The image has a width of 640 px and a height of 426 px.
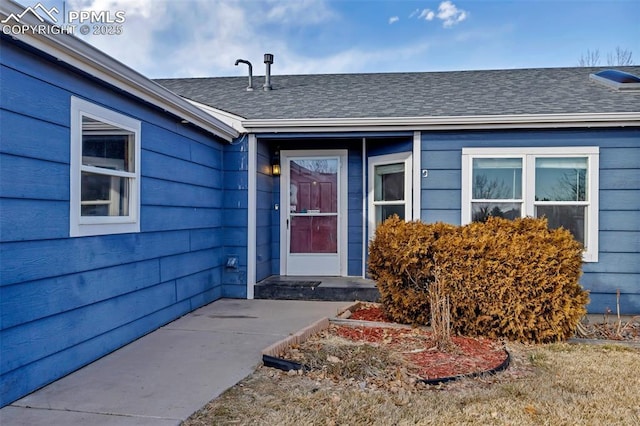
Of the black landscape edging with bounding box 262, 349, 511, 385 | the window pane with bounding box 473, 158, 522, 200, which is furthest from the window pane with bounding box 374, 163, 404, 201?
the black landscape edging with bounding box 262, 349, 511, 385

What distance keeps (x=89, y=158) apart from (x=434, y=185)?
4.05 metres

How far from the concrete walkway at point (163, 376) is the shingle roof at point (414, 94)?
2.91 metres

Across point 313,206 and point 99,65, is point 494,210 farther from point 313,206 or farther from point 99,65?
point 99,65

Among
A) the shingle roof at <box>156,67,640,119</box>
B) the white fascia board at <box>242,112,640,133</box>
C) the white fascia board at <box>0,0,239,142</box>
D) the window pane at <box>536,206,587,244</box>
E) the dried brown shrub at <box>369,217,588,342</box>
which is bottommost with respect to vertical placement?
the dried brown shrub at <box>369,217,588,342</box>

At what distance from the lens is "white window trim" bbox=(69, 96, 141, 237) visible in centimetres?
344

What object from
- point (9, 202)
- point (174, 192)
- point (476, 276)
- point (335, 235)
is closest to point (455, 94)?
point (335, 235)

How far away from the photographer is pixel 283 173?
7316 mm

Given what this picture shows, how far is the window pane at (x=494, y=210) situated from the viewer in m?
5.89

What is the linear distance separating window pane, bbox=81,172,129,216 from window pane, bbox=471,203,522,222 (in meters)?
4.09

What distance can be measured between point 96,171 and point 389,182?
4131mm

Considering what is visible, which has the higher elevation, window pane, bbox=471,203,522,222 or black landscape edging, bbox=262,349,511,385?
window pane, bbox=471,203,522,222

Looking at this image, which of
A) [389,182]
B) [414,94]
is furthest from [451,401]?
[414,94]

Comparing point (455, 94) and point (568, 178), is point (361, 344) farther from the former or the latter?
point (455, 94)

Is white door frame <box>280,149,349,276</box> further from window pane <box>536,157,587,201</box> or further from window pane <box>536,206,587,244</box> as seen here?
window pane <box>536,206,587,244</box>
